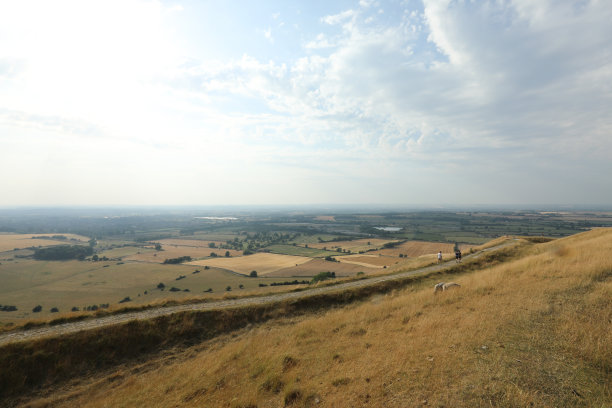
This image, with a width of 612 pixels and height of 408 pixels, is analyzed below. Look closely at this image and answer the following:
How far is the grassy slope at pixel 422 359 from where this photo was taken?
21.9ft

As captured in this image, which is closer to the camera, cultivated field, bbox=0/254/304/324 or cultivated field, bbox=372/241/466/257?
cultivated field, bbox=0/254/304/324

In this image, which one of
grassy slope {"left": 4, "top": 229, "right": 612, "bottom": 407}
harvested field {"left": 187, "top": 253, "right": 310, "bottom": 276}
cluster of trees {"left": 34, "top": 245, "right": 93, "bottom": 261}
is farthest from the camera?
cluster of trees {"left": 34, "top": 245, "right": 93, "bottom": 261}

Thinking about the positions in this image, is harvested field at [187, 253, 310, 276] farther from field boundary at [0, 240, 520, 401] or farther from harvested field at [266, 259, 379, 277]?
field boundary at [0, 240, 520, 401]

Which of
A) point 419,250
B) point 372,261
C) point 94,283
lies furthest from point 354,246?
point 94,283

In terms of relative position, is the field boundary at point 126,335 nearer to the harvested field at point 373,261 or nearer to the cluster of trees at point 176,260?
the harvested field at point 373,261

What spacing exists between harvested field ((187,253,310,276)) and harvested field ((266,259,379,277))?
10.7 ft

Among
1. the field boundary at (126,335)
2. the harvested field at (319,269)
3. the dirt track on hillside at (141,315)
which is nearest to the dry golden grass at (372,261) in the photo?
the harvested field at (319,269)

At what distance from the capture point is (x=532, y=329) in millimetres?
9273

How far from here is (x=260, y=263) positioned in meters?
70.2

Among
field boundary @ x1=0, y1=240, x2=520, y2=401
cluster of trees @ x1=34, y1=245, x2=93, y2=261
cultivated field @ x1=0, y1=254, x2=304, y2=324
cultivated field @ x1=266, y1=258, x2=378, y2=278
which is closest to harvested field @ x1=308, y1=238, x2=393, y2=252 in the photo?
cultivated field @ x1=266, y1=258, x2=378, y2=278

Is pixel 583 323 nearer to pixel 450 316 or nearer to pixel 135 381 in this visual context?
pixel 450 316

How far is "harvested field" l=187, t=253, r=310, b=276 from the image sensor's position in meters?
62.9

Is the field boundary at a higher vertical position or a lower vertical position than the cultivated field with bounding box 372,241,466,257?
higher

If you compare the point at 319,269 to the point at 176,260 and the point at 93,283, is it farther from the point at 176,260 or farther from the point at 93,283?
the point at 93,283
